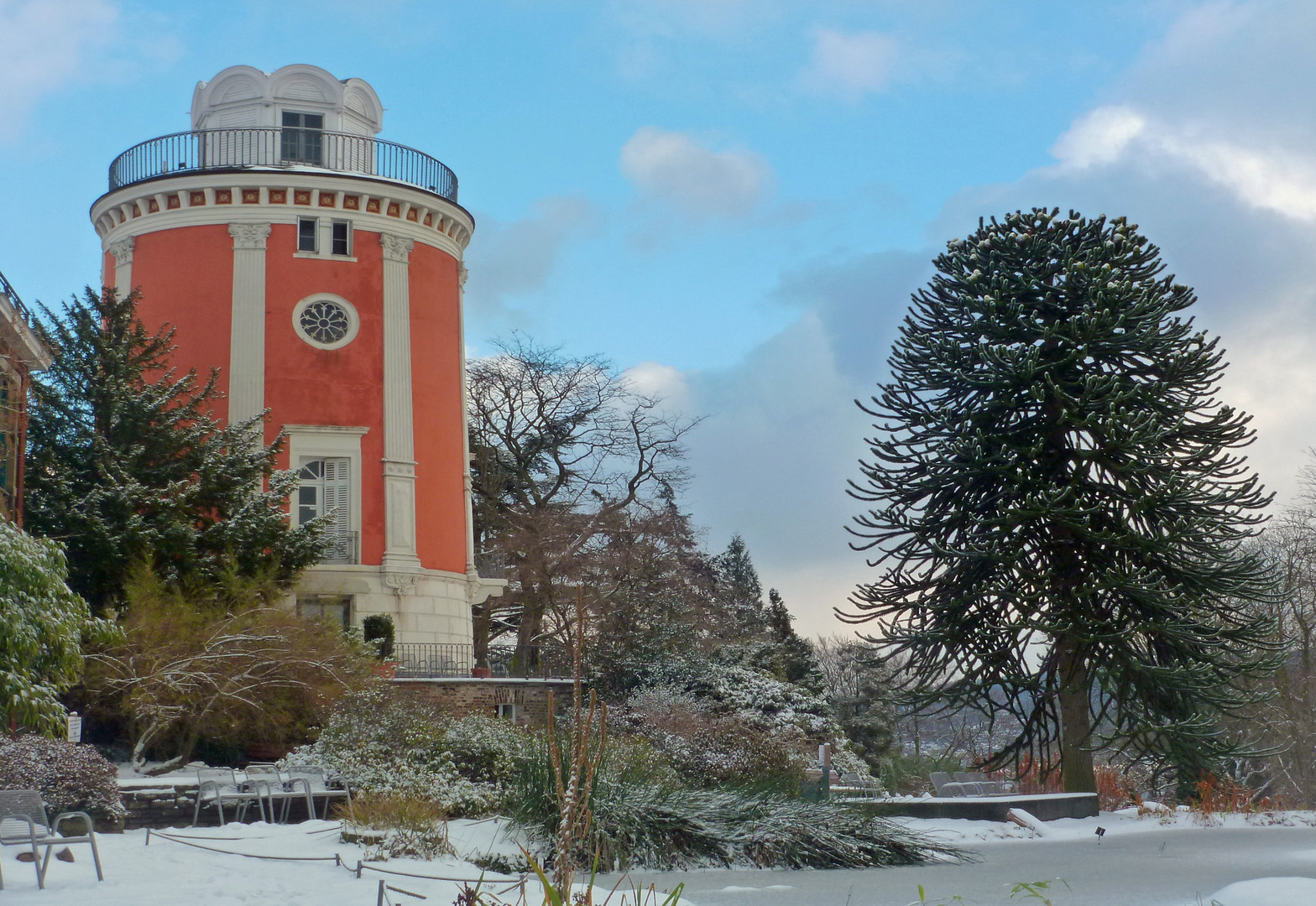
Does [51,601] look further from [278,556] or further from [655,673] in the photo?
[655,673]

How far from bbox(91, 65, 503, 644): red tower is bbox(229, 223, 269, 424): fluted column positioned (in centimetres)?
3

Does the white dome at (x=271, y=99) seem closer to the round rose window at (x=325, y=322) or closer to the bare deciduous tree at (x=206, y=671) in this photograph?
the round rose window at (x=325, y=322)

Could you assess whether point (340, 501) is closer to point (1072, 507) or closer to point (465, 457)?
point (465, 457)

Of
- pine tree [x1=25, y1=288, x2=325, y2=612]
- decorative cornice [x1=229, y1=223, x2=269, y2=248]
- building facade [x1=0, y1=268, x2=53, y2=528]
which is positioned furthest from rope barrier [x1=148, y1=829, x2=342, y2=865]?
decorative cornice [x1=229, y1=223, x2=269, y2=248]

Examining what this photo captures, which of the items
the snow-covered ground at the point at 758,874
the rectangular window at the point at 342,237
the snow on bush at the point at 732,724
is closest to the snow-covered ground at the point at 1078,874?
the snow-covered ground at the point at 758,874

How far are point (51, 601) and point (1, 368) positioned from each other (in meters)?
8.30

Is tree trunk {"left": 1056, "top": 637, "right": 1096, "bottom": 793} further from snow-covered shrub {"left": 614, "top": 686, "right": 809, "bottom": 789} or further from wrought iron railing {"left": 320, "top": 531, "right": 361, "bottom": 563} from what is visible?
wrought iron railing {"left": 320, "top": 531, "right": 361, "bottom": 563}

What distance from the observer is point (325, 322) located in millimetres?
28328

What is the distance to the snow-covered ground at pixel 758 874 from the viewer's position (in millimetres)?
9188

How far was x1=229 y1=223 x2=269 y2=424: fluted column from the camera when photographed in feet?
89.9

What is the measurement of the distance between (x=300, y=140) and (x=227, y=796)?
19.1 meters

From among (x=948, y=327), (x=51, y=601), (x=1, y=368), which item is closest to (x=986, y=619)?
(x=948, y=327)

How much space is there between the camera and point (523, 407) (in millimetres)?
37062

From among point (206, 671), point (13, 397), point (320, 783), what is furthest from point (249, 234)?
point (320, 783)
